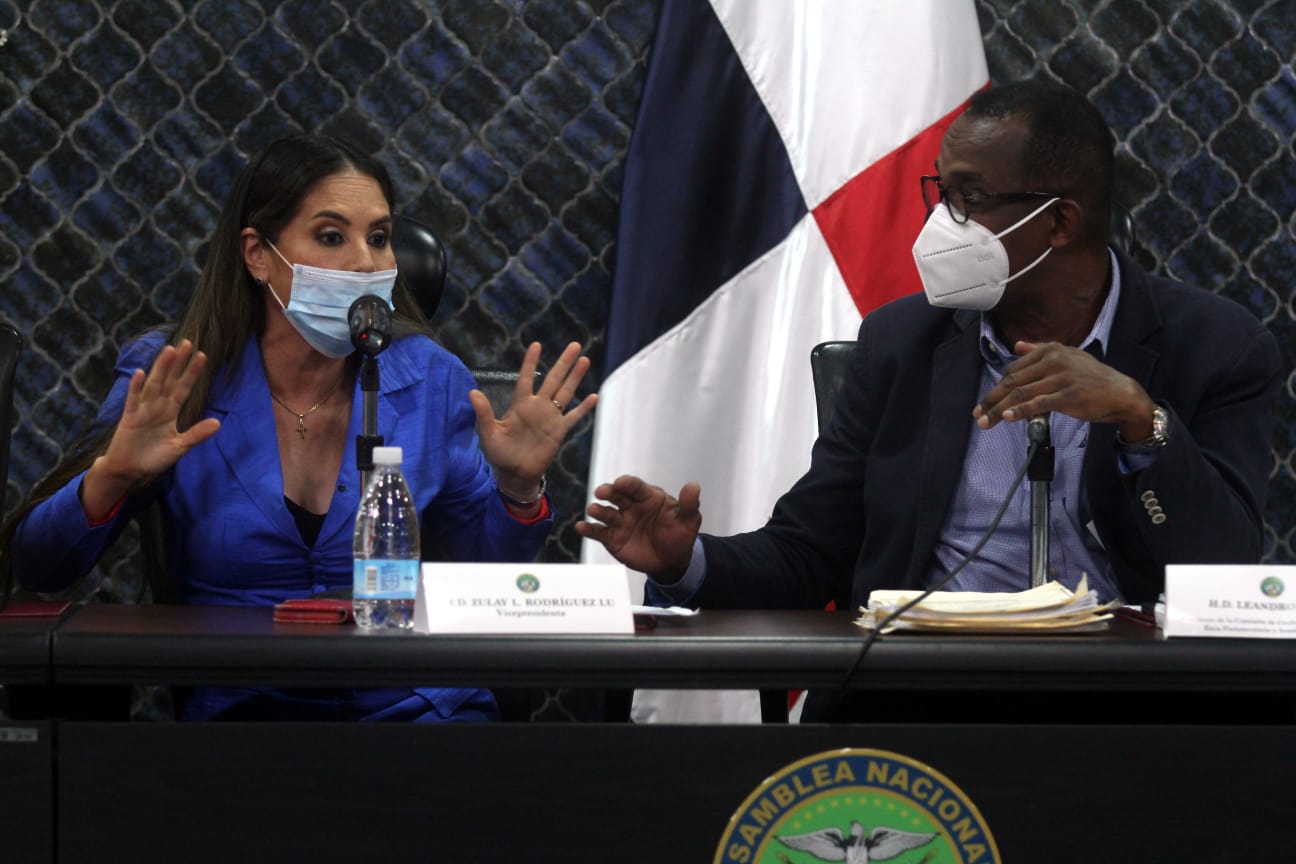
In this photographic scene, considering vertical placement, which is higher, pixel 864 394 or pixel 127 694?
pixel 864 394

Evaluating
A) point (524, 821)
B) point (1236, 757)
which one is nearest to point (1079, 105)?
point (1236, 757)

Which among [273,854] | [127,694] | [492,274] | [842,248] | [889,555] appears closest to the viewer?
[273,854]

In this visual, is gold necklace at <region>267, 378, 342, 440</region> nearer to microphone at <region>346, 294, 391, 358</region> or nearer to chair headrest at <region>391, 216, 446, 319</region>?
chair headrest at <region>391, 216, 446, 319</region>

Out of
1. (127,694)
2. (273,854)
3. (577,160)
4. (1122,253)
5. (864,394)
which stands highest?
(577,160)

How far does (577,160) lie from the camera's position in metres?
3.28

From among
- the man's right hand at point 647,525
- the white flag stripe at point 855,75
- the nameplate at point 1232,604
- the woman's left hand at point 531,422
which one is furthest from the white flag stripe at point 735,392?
the nameplate at point 1232,604

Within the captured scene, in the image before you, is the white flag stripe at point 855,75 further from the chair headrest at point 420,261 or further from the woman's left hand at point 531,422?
the woman's left hand at point 531,422

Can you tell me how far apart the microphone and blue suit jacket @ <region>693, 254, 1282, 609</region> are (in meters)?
0.55

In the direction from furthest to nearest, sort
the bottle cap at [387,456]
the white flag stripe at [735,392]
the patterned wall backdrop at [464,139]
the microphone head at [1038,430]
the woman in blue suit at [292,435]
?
the patterned wall backdrop at [464,139], the white flag stripe at [735,392], the woman in blue suit at [292,435], the microphone head at [1038,430], the bottle cap at [387,456]

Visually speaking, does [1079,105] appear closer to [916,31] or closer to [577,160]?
[916,31]

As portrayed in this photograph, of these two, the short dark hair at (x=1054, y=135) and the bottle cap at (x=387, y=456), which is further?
the short dark hair at (x=1054, y=135)

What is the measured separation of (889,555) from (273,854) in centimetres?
109

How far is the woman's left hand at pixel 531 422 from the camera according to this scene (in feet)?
6.47

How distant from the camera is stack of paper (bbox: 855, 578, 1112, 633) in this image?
5.04 feet
